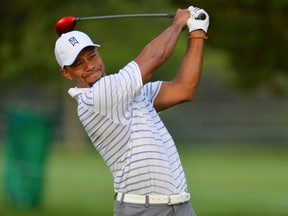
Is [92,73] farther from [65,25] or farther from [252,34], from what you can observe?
[252,34]

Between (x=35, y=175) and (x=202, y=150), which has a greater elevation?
(x=202, y=150)

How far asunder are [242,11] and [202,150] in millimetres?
25673

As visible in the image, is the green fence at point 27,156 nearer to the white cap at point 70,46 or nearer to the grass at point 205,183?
the grass at point 205,183

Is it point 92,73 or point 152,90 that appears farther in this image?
point 152,90

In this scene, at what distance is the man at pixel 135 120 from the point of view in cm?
797

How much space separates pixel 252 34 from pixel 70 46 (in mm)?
7188

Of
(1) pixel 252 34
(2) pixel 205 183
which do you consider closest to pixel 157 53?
(1) pixel 252 34

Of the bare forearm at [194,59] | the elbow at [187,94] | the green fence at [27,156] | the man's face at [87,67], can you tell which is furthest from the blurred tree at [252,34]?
the man's face at [87,67]

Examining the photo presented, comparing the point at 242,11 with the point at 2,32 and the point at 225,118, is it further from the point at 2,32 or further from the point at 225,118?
the point at 225,118

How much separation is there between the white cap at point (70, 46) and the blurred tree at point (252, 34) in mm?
6388

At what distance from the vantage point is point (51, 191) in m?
24.4

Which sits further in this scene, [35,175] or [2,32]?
[35,175]

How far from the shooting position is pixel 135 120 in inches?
315

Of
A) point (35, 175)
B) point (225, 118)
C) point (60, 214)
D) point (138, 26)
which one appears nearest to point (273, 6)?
point (138, 26)
